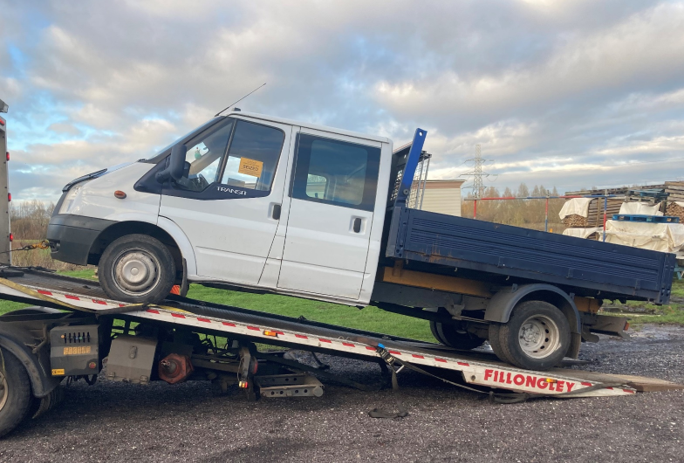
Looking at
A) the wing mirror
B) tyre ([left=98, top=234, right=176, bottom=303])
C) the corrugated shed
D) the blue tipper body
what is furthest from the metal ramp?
the corrugated shed

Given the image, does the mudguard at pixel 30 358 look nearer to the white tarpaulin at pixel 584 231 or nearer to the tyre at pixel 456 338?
the tyre at pixel 456 338

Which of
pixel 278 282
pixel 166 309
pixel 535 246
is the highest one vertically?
pixel 535 246

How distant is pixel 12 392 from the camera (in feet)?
14.7

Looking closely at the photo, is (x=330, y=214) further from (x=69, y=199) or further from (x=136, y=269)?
(x=69, y=199)

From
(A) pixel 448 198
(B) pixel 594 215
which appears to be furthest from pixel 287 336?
(B) pixel 594 215

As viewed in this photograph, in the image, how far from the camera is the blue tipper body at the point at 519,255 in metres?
5.24

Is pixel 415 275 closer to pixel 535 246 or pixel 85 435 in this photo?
pixel 535 246

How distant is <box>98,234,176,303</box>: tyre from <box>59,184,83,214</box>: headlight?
1.86 ft

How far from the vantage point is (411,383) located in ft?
21.9

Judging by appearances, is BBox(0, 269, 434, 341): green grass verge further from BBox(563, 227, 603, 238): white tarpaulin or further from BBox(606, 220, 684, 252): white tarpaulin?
BBox(606, 220, 684, 252): white tarpaulin

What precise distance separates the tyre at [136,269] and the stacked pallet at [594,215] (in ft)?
52.3

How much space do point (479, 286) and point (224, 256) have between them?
2.86m

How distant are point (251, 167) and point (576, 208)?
1556cm

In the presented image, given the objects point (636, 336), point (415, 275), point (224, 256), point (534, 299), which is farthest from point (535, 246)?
point (636, 336)
